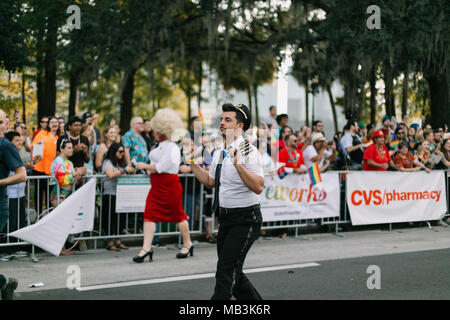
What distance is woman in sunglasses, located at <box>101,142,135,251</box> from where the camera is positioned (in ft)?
29.0

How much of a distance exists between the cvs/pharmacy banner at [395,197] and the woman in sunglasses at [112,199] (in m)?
4.32

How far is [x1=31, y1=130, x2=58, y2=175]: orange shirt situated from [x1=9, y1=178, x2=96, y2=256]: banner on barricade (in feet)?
4.33

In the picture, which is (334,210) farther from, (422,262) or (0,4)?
(0,4)

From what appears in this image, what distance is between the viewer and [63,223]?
8031mm

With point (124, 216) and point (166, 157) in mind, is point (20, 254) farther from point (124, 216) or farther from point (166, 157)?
point (166, 157)

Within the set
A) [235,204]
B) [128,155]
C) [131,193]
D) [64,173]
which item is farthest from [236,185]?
[128,155]

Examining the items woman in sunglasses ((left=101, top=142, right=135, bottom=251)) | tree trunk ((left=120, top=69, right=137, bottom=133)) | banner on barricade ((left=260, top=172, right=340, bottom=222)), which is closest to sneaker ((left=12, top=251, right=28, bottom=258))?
woman in sunglasses ((left=101, top=142, right=135, bottom=251))

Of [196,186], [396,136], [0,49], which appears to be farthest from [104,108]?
[196,186]

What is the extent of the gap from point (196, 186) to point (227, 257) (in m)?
5.25

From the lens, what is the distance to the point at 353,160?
1277 centimetres

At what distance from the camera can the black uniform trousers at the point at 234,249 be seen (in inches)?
181

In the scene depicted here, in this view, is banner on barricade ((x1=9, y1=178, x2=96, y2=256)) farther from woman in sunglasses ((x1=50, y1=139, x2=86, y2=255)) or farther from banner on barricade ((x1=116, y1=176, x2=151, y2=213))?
banner on barricade ((x1=116, y1=176, x2=151, y2=213))

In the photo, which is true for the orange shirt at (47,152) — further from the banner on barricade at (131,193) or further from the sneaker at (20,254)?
the sneaker at (20,254)

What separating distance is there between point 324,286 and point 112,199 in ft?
12.4
